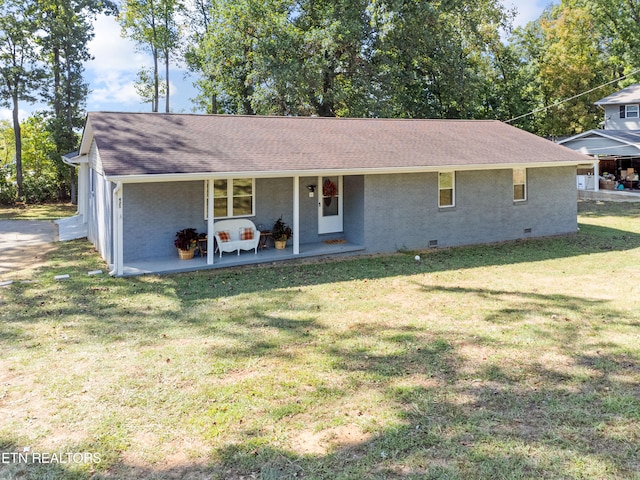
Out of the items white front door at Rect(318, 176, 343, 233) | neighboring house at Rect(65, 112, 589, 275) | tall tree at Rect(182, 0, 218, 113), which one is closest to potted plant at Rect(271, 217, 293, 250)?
neighboring house at Rect(65, 112, 589, 275)

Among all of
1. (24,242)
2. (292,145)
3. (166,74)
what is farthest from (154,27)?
(292,145)

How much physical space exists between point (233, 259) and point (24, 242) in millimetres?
7619

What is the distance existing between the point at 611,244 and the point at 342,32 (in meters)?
14.3

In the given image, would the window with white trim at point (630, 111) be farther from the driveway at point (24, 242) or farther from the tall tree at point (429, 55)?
the driveway at point (24, 242)

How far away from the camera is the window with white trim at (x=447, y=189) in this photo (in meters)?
13.7

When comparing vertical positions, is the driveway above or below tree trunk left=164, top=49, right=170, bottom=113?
below

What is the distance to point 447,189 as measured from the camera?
1382 centimetres

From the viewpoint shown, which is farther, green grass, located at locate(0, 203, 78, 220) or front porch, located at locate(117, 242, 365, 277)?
green grass, located at locate(0, 203, 78, 220)

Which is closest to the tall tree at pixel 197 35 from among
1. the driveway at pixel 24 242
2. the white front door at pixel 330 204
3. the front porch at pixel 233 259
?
the driveway at pixel 24 242

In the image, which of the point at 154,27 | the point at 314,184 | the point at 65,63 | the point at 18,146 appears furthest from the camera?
the point at 154,27

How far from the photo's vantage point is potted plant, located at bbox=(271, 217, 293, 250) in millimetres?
12555

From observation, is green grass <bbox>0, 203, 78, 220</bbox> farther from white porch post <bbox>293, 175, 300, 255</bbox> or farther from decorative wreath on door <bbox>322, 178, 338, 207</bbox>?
white porch post <bbox>293, 175, 300, 255</bbox>

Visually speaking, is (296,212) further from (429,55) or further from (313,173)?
(429,55)

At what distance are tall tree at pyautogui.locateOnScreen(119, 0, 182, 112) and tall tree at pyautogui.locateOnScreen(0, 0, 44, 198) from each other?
271 inches
